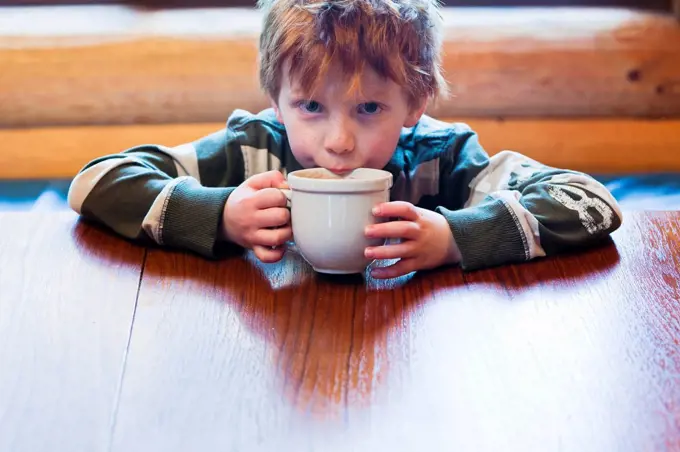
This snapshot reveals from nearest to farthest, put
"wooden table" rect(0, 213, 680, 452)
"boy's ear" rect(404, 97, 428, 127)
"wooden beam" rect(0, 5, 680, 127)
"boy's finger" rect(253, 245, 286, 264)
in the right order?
"wooden table" rect(0, 213, 680, 452) < "boy's finger" rect(253, 245, 286, 264) < "boy's ear" rect(404, 97, 428, 127) < "wooden beam" rect(0, 5, 680, 127)

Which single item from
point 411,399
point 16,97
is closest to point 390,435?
point 411,399

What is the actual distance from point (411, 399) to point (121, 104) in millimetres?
1368

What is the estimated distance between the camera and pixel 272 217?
0.87 meters

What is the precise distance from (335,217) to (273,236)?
0.11 m

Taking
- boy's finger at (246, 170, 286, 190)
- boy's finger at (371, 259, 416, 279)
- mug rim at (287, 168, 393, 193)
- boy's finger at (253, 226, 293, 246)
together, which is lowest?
boy's finger at (371, 259, 416, 279)

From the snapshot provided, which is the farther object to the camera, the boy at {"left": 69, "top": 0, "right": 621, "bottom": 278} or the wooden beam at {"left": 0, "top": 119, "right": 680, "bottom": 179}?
the wooden beam at {"left": 0, "top": 119, "right": 680, "bottom": 179}

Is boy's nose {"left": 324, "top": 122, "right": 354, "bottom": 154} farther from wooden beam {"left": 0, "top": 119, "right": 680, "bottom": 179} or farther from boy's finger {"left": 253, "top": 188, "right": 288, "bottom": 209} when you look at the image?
wooden beam {"left": 0, "top": 119, "right": 680, "bottom": 179}

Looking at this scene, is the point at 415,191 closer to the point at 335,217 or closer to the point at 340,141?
the point at 340,141

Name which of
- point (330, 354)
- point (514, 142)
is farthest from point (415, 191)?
point (514, 142)

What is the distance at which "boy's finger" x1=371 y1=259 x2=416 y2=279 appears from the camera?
843mm

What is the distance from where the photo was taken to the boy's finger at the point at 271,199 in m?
0.88

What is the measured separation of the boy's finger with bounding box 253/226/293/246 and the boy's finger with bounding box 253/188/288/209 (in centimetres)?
3

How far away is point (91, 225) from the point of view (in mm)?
1023

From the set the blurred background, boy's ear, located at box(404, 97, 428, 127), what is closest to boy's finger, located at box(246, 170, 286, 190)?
boy's ear, located at box(404, 97, 428, 127)
